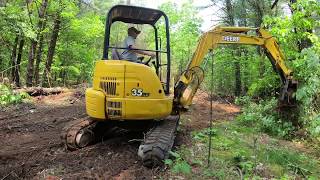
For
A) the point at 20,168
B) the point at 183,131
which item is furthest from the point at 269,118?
the point at 20,168

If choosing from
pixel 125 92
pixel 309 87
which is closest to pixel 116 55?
pixel 125 92

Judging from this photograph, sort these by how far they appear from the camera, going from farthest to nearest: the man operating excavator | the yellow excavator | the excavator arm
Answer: the excavator arm < the man operating excavator < the yellow excavator

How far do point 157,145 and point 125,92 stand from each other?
121 centimetres

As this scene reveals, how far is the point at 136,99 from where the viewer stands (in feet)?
23.8

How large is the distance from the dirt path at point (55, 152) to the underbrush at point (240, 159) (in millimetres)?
489

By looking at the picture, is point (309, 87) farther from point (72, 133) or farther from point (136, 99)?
point (72, 133)

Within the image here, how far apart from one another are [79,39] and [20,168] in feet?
54.7

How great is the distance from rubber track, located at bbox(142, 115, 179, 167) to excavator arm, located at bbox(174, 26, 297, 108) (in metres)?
1.47

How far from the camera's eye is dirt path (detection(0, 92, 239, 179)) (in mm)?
6199

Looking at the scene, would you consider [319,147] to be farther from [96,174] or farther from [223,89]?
[223,89]

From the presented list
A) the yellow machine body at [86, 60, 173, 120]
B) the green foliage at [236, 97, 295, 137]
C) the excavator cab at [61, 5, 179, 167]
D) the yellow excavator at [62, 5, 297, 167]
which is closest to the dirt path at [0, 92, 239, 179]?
the yellow excavator at [62, 5, 297, 167]

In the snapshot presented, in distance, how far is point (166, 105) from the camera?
7703mm

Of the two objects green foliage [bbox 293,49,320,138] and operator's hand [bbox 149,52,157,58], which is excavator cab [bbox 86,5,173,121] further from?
green foliage [bbox 293,49,320,138]

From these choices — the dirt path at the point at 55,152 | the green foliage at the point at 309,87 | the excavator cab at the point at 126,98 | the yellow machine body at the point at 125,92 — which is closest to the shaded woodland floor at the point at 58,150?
the dirt path at the point at 55,152
